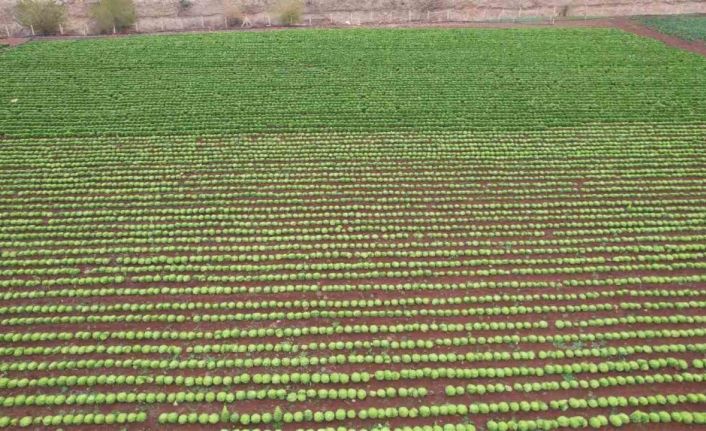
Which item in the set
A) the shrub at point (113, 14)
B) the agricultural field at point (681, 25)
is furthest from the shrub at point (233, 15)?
the agricultural field at point (681, 25)

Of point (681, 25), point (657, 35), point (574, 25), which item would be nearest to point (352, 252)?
point (574, 25)

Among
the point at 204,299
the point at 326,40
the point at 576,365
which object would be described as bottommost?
the point at 576,365

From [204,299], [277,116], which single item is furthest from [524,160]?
[204,299]

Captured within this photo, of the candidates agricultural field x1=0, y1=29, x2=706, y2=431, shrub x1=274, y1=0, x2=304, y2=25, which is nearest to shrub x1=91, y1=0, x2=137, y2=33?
agricultural field x1=0, y1=29, x2=706, y2=431

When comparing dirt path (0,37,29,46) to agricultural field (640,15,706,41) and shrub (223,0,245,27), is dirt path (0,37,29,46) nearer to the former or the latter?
shrub (223,0,245,27)

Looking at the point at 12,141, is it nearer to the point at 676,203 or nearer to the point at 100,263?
the point at 100,263

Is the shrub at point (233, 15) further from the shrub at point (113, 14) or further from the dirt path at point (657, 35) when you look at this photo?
the dirt path at point (657, 35)
